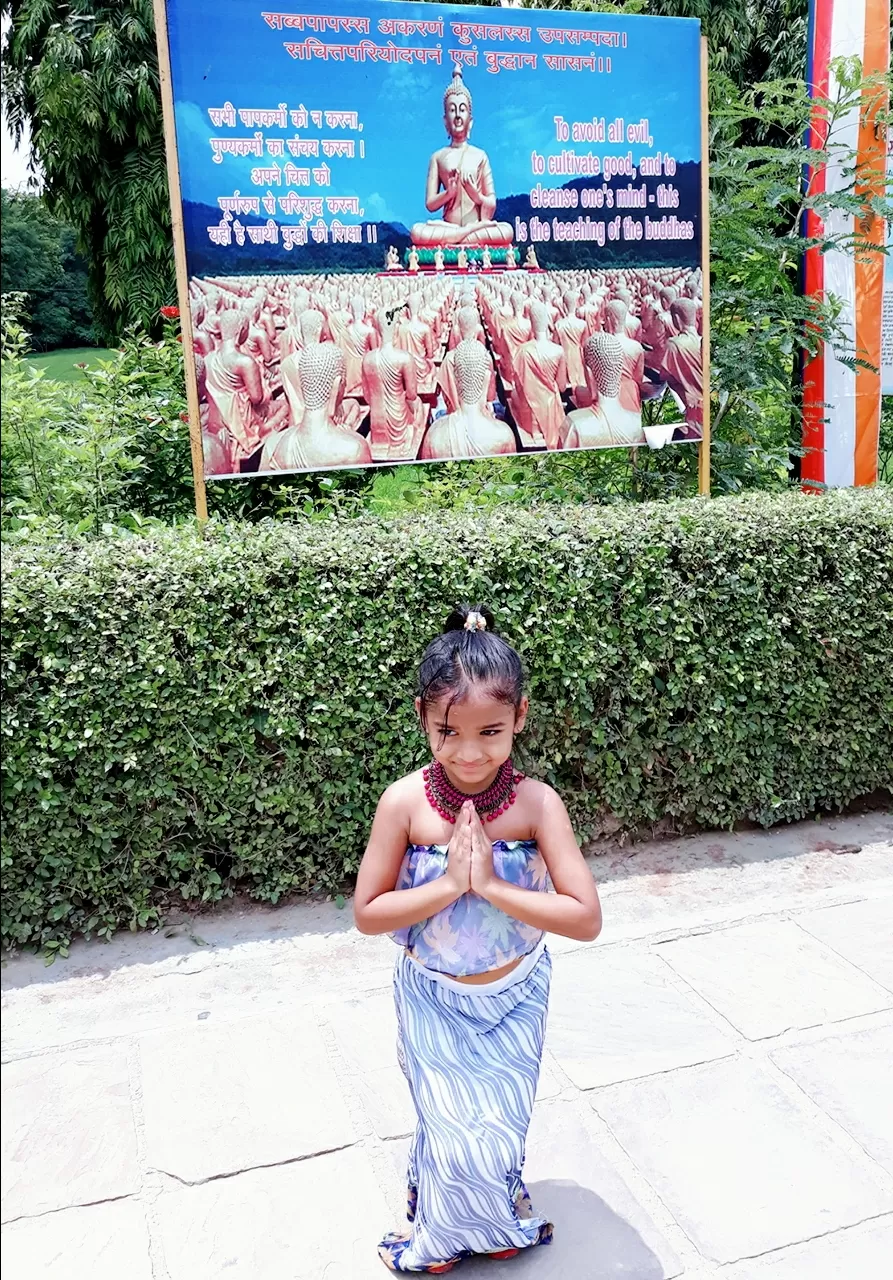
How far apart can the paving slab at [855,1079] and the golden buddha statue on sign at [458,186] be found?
3421 mm

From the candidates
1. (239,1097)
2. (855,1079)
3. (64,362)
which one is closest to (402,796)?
(239,1097)

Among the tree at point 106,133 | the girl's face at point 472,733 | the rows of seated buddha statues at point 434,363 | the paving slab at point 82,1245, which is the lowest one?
the paving slab at point 82,1245

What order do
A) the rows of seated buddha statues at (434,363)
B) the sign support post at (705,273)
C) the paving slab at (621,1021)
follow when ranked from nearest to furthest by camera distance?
the paving slab at (621,1021) < the rows of seated buddha statues at (434,363) < the sign support post at (705,273)

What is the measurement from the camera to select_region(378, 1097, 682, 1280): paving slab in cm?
222

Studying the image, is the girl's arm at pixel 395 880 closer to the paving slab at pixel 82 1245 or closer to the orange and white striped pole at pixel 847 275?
the paving slab at pixel 82 1245

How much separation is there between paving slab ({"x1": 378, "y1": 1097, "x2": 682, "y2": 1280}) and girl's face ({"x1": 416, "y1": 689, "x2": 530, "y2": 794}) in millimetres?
1070

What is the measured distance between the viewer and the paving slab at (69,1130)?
2.44m

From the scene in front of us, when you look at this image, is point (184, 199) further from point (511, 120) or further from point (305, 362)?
point (511, 120)

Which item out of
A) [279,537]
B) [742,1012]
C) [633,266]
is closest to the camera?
[742,1012]

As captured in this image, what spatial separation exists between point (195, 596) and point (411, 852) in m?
1.68

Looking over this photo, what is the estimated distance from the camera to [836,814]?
455 cm

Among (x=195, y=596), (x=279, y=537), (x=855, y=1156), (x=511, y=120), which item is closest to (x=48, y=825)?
(x=195, y=596)

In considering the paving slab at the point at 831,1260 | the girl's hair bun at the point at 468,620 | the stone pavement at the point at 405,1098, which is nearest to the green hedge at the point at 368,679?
the stone pavement at the point at 405,1098

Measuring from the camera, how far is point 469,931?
2.11 meters
